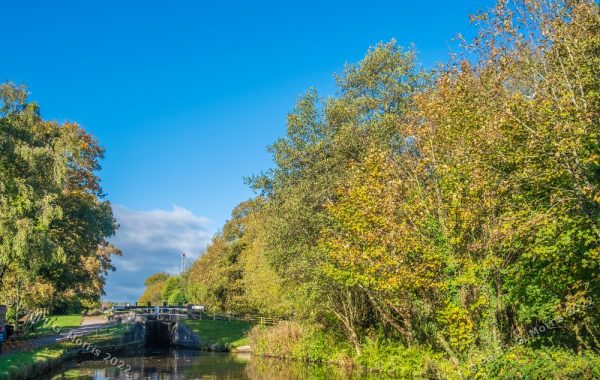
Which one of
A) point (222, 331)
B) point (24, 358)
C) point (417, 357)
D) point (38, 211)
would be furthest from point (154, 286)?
point (417, 357)

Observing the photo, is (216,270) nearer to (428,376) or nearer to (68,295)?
(68,295)

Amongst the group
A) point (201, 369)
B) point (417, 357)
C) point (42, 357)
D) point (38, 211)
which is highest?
point (38, 211)

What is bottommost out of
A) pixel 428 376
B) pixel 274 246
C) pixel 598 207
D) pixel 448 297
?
pixel 428 376

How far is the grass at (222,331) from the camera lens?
51.9 m

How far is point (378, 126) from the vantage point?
100 ft

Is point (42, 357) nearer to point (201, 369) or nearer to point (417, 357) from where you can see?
point (201, 369)

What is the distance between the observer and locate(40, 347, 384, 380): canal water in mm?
30219

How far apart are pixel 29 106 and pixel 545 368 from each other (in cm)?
3180

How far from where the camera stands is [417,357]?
91.3ft

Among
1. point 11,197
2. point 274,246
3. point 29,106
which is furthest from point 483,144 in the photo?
point 29,106

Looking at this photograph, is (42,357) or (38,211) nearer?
(42,357)

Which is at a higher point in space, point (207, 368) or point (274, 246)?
point (274, 246)

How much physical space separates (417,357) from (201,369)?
50.6 feet

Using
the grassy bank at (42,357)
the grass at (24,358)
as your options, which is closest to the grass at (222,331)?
the grassy bank at (42,357)
